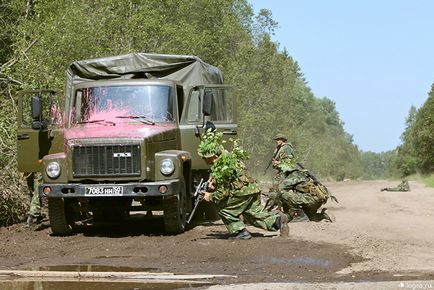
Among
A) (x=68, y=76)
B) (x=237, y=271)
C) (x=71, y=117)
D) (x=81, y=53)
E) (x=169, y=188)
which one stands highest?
(x=81, y=53)

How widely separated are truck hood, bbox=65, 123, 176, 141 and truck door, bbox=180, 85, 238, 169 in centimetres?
66

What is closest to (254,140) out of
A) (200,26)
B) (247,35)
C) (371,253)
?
(247,35)

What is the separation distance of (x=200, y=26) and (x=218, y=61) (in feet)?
10.0

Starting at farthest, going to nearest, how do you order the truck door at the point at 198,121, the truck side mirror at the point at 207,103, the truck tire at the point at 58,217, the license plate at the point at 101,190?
1. the truck door at the point at 198,121
2. the truck side mirror at the point at 207,103
3. the truck tire at the point at 58,217
4. the license plate at the point at 101,190

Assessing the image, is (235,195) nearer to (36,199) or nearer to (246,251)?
(246,251)

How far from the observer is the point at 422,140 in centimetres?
7025

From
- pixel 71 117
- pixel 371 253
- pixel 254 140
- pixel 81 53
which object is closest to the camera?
pixel 371 253

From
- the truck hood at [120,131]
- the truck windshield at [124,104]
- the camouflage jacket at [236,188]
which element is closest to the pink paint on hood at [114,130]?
the truck hood at [120,131]

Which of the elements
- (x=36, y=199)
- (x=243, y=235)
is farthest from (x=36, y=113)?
(x=243, y=235)

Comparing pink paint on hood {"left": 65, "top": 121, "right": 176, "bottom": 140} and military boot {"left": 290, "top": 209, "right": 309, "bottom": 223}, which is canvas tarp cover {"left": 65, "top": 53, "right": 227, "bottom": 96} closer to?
pink paint on hood {"left": 65, "top": 121, "right": 176, "bottom": 140}

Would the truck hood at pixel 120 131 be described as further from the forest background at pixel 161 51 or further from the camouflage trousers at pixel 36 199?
the forest background at pixel 161 51

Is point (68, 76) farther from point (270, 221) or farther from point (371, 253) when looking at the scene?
point (371, 253)

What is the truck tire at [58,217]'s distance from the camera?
12352 millimetres

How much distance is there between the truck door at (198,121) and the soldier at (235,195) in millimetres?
1787
